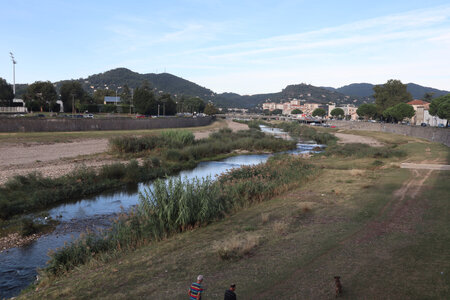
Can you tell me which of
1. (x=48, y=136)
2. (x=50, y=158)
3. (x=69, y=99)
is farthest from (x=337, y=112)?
(x=50, y=158)

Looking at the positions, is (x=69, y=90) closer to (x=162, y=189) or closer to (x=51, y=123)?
(x=51, y=123)

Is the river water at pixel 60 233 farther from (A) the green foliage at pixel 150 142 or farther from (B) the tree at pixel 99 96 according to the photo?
(B) the tree at pixel 99 96

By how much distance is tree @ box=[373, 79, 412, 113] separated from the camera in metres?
113

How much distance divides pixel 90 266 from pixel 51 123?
4700 cm

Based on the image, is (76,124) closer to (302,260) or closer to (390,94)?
(302,260)

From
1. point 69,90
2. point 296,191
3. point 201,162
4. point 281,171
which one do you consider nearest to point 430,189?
point 296,191

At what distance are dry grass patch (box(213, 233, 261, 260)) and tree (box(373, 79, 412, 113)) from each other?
378ft

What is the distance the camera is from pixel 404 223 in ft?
39.5

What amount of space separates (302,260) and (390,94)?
12147cm

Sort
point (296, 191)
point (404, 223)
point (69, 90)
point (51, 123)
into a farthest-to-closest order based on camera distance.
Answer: point (69, 90) → point (51, 123) → point (296, 191) → point (404, 223)

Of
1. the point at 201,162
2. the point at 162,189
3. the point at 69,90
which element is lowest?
the point at 201,162

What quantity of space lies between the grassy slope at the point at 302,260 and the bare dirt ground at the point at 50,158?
17613 mm

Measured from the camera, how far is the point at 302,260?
30.0 ft

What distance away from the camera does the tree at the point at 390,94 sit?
4440 inches
